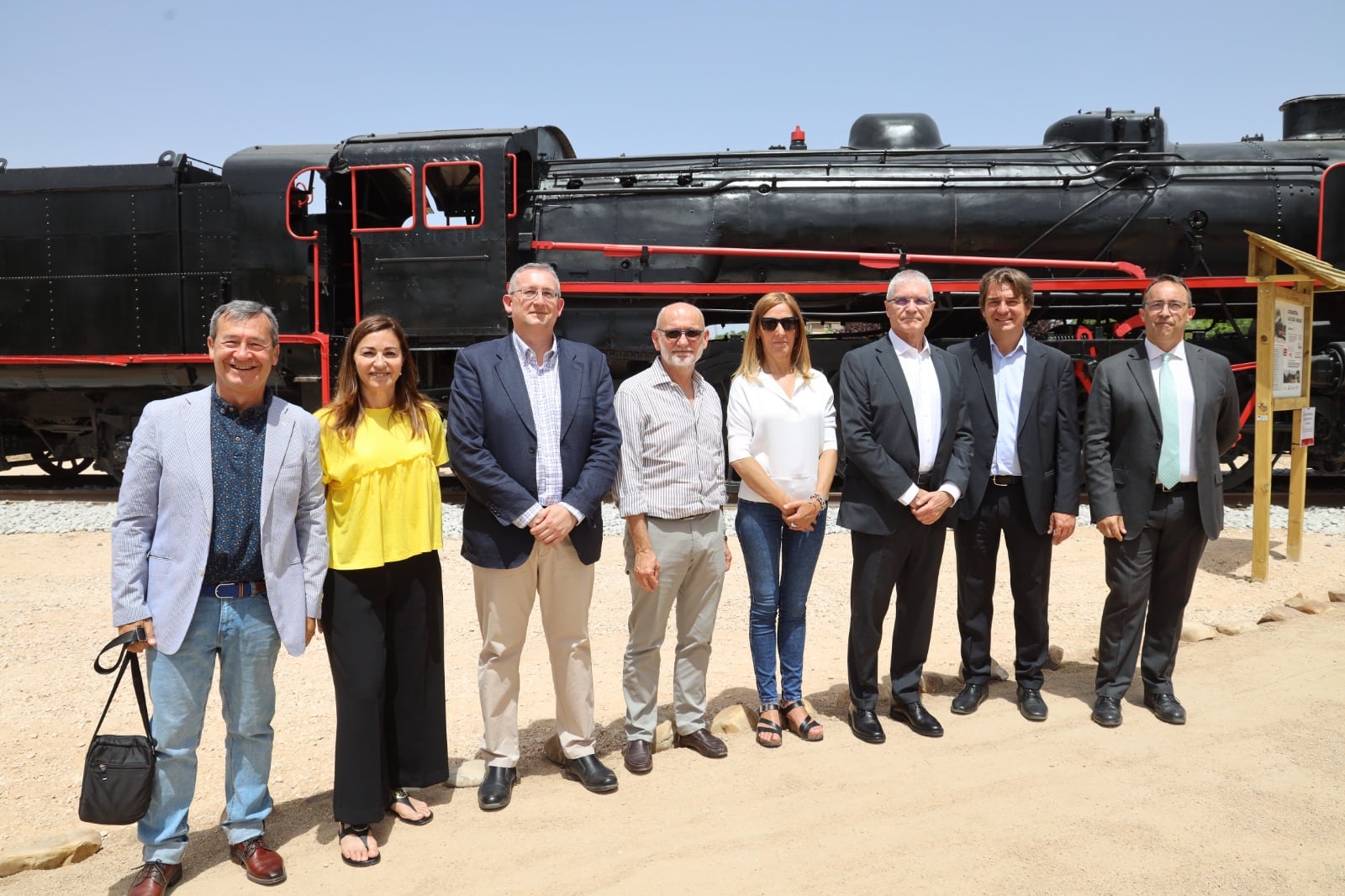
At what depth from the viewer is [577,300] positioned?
8781mm

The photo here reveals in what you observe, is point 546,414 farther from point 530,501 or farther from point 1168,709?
point 1168,709

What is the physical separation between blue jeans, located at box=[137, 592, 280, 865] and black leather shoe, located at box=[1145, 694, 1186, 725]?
3.54 m

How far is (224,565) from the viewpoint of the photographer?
2.76 meters

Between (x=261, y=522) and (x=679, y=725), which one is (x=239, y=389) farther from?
(x=679, y=725)

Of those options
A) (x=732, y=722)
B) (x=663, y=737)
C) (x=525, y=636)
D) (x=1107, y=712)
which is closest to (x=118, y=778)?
(x=525, y=636)

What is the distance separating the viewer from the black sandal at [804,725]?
374 cm

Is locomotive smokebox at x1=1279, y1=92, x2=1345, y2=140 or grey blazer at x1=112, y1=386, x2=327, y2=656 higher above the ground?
locomotive smokebox at x1=1279, y1=92, x2=1345, y2=140

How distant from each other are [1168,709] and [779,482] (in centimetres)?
195

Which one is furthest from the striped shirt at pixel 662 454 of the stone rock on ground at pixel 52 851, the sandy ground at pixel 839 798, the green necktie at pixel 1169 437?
the stone rock on ground at pixel 52 851

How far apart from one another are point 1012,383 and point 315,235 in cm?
709

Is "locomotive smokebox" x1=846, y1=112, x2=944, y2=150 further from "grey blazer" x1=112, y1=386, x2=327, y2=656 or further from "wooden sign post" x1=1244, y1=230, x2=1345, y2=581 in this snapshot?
"grey blazer" x1=112, y1=386, x2=327, y2=656

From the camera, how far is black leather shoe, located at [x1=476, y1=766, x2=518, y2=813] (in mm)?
3195

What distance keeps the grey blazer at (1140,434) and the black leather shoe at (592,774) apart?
7.58 feet

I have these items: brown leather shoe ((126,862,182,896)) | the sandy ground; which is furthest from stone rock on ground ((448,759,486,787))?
brown leather shoe ((126,862,182,896))
